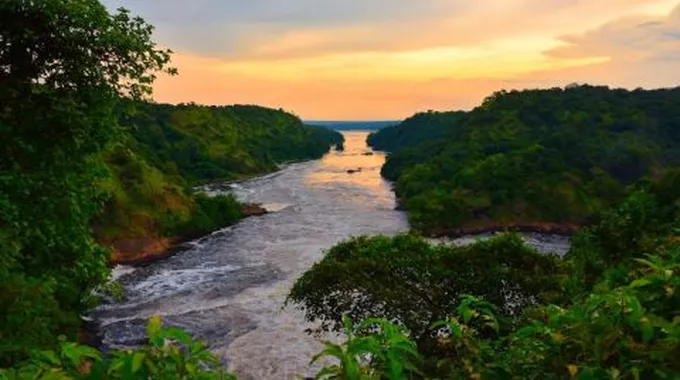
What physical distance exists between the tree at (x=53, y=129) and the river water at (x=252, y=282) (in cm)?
1322

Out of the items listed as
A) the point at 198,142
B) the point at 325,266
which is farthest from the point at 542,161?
the point at 198,142

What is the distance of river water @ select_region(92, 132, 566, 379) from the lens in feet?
117

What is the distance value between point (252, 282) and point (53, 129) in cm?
3686

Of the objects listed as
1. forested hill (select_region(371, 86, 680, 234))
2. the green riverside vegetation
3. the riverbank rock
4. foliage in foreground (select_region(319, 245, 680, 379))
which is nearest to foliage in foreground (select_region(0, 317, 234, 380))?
the green riverside vegetation

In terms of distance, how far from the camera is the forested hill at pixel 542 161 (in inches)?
3366

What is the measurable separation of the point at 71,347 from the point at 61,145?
1193 cm

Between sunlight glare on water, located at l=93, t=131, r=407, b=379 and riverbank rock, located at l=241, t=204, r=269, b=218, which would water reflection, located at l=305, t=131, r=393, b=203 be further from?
riverbank rock, located at l=241, t=204, r=269, b=218

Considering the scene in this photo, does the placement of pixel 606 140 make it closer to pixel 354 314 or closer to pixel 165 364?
pixel 354 314

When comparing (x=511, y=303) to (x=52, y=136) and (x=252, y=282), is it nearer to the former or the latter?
(x=52, y=136)

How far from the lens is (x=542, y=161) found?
9725cm

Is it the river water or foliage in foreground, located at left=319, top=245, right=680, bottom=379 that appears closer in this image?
foliage in foreground, located at left=319, top=245, right=680, bottom=379

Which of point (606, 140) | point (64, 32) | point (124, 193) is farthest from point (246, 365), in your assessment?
point (606, 140)

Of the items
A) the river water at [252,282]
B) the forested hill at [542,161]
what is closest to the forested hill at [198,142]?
the forested hill at [542,161]

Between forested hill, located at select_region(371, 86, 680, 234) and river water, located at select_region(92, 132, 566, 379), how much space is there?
7.69m
